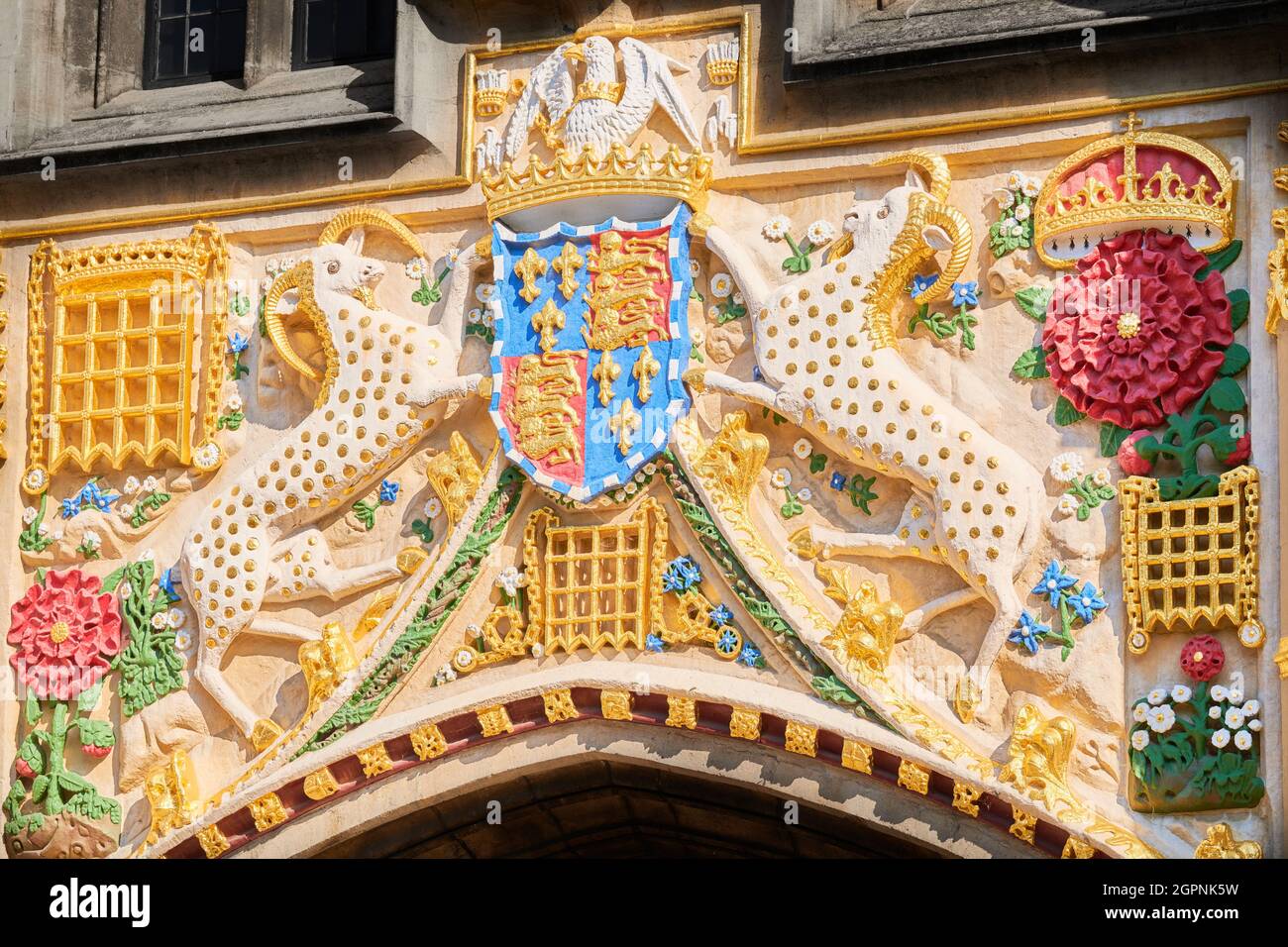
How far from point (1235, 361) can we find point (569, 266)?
278 centimetres

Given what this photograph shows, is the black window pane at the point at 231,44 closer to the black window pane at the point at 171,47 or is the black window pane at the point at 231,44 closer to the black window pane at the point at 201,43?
the black window pane at the point at 201,43

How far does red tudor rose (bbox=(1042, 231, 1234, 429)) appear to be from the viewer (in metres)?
11.7

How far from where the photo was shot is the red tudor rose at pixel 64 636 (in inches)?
516

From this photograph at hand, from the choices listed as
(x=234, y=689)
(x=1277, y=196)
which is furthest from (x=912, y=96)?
(x=234, y=689)

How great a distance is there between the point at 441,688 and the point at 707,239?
84.0 inches

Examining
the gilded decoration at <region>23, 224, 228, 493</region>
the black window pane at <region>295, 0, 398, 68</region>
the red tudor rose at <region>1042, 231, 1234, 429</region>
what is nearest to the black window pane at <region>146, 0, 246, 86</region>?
the black window pane at <region>295, 0, 398, 68</region>

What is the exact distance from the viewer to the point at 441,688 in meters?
12.5

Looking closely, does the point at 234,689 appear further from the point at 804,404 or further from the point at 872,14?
the point at 872,14

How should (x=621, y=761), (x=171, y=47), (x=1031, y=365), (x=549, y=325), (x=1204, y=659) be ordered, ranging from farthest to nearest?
(x=171, y=47)
(x=549, y=325)
(x=621, y=761)
(x=1031, y=365)
(x=1204, y=659)

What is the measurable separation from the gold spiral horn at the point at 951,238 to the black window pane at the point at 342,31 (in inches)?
115

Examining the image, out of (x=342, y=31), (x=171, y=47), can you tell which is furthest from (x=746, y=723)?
(x=171, y=47)

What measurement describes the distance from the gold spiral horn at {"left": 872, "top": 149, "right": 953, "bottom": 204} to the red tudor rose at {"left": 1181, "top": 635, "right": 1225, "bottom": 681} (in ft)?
6.77

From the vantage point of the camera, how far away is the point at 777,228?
12508 mm

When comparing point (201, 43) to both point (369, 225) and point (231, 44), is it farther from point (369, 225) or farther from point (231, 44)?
point (369, 225)
